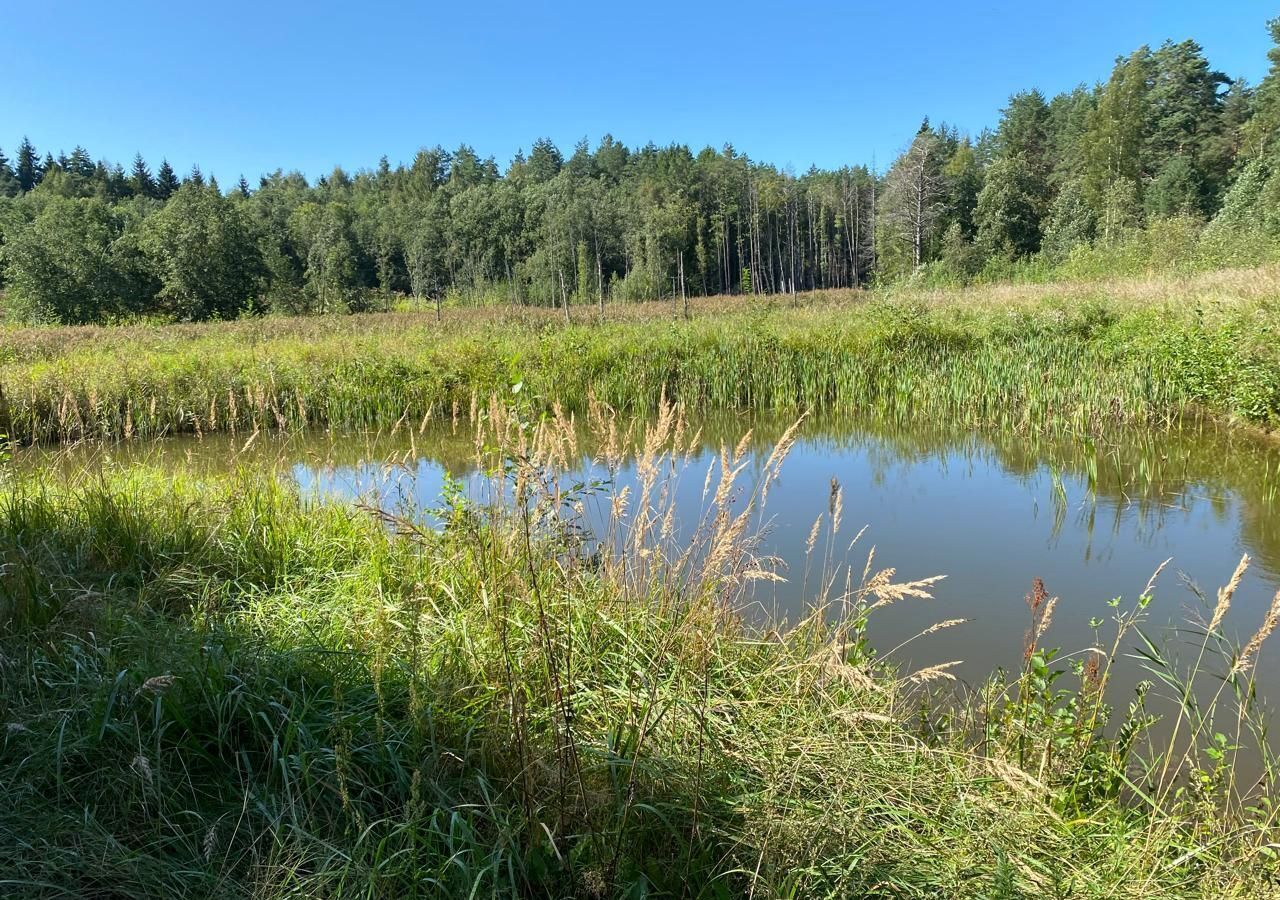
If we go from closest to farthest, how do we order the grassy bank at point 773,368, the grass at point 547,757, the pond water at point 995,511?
Answer: the grass at point 547,757 → the pond water at point 995,511 → the grassy bank at point 773,368

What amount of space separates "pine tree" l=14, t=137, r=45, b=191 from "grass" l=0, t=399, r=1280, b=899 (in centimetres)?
11369

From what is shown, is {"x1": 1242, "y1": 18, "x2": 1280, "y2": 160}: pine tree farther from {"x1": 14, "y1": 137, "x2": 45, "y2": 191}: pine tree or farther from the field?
{"x1": 14, "y1": 137, "x2": 45, "y2": 191}: pine tree

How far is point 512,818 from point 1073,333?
528 inches

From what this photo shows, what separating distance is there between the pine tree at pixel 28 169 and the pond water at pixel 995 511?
10676 cm

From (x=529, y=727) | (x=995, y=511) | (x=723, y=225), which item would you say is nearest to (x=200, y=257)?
(x=723, y=225)

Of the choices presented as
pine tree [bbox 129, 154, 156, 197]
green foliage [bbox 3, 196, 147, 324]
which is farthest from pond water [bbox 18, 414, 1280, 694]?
pine tree [bbox 129, 154, 156, 197]

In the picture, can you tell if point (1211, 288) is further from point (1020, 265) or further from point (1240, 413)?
point (1020, 265)

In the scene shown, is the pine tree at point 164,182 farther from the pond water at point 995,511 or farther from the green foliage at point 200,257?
the pond water at point 995,511

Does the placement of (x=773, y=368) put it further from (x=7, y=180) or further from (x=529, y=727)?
(x=7, y=180)

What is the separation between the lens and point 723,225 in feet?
182

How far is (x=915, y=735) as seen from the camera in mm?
2230

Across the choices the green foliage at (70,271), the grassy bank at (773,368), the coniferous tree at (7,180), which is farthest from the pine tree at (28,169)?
the grassy bank at (773,368)

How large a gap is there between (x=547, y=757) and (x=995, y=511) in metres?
5.02

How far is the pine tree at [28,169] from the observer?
85250mm
